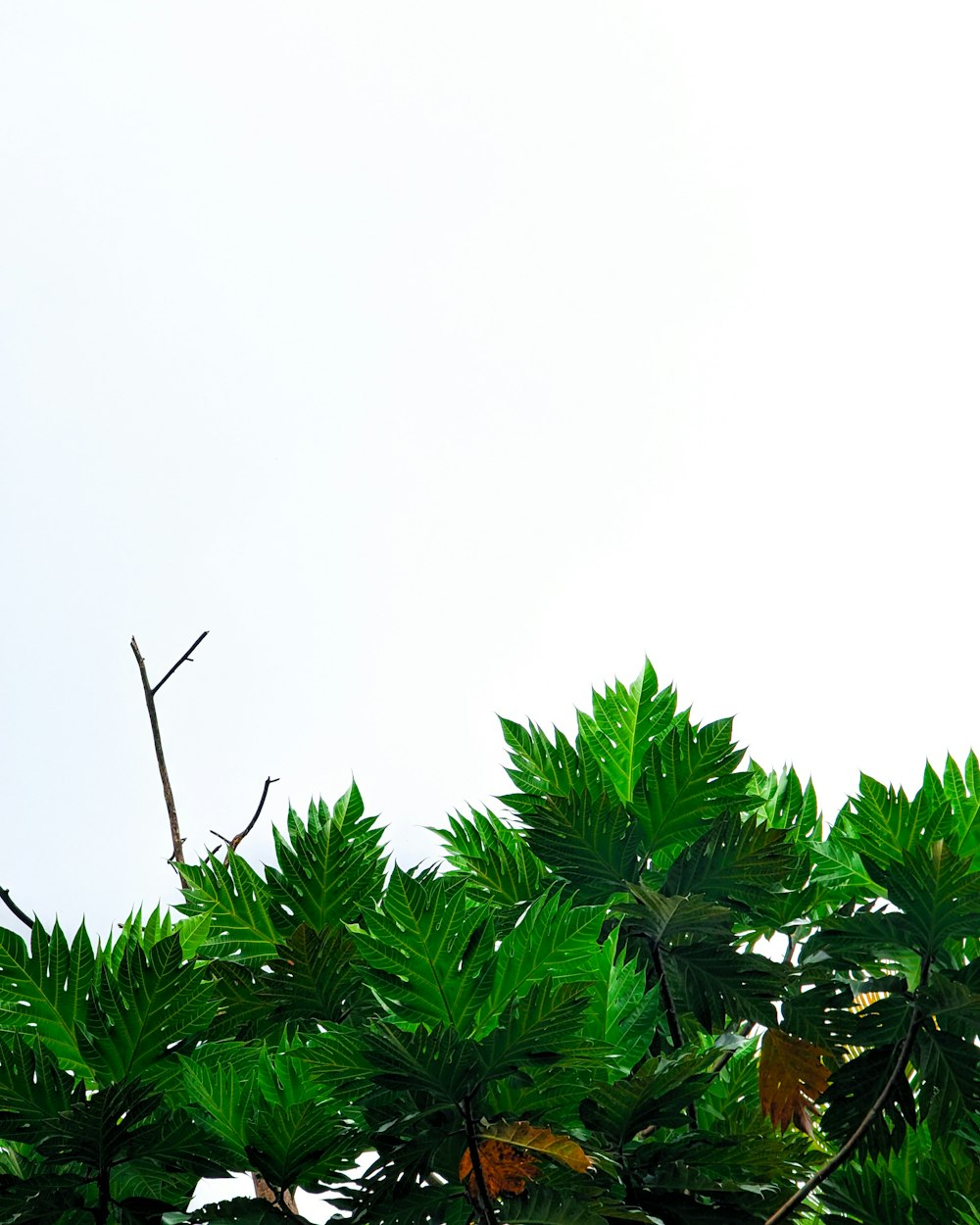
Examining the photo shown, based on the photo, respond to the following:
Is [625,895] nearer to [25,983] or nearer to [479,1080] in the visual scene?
[479,1080]

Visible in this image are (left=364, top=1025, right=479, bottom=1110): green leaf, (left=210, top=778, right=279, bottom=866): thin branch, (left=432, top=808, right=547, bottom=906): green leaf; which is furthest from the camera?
(left=210, top=778, right=279, bottom=866): thin branch

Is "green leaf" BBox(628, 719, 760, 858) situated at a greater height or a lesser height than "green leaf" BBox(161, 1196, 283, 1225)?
greater

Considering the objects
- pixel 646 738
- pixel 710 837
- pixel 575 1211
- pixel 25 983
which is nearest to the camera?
pixel 575 1211

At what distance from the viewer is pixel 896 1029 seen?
92cm

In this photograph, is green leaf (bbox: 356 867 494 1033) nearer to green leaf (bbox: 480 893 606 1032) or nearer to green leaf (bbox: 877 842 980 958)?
green leaf (bbox: 480 893 606 1032)

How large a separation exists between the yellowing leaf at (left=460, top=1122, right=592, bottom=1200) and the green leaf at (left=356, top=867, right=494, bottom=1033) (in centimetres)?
7

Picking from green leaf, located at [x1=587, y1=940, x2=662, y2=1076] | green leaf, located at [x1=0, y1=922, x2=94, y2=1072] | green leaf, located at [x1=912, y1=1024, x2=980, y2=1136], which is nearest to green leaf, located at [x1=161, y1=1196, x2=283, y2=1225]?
green leaf, located at [x1=0, y1=922, x2=94, y2=1072]

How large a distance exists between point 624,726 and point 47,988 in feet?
1.72

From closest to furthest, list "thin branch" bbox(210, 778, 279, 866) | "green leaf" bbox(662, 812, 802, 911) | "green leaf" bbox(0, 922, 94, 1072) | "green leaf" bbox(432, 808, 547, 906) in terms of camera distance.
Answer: "green leaf" bbox(0, 922, 94, 1072) → "green leaf" bbox(662, 812, 802, 911) → "green leaf" bbox(432, 808, 547, 906) → "thin branch" bbox(210, 778, 279, 866)

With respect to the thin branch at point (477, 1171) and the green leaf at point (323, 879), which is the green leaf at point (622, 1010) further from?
the green leaf at point (323, 879)

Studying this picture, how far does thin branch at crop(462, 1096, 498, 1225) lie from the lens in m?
0.72

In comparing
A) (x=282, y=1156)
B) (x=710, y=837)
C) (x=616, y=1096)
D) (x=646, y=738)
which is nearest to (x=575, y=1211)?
(x=616, y=1096)

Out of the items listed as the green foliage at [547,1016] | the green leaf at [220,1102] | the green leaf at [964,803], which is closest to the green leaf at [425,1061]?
the green foliage at [547,1016]

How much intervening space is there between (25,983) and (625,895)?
0.45m
